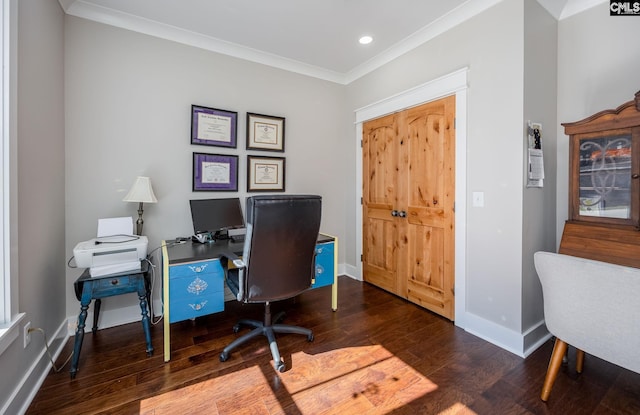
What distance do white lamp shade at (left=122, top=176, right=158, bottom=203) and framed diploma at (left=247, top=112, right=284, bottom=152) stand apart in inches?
42.6

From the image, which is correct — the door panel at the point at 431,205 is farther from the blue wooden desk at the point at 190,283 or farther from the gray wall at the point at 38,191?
the gray wall at the point at 38,191

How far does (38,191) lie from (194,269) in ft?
3.48

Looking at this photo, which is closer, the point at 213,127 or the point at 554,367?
the point at 554,367

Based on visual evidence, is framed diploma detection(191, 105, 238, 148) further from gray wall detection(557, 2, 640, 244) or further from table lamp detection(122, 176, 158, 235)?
gray wall detection(557, 2, 640, 244)

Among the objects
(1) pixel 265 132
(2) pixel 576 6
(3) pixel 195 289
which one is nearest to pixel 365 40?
(1) pixel 265 132

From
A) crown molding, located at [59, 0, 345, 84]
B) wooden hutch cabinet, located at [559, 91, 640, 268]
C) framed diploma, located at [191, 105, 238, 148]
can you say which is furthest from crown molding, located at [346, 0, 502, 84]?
framed diploma, located at [191, 105, 238, 148]

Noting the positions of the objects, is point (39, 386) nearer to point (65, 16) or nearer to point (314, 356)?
point (314, 356)

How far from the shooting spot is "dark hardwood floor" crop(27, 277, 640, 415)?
59.6 inches

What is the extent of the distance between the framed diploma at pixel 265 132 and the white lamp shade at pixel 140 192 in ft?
3.55

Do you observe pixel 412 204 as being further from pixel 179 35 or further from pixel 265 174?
pixel 179 35

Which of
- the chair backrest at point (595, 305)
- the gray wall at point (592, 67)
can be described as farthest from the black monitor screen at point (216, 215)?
the gray wall at point (592, 67)

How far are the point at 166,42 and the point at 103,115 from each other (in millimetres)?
880

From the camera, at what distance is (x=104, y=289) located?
1859 mm

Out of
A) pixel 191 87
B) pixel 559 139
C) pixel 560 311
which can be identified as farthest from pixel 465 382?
pixel 191 87
